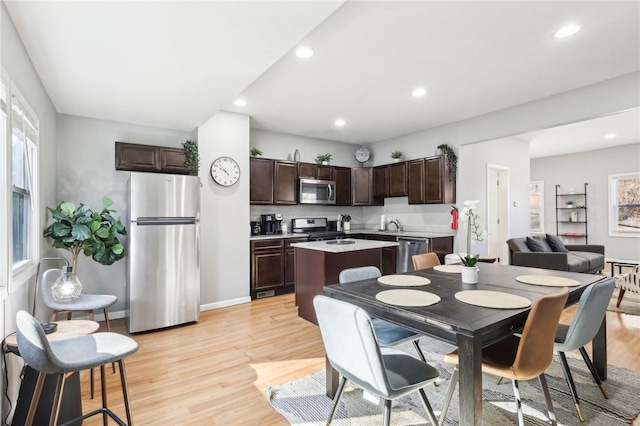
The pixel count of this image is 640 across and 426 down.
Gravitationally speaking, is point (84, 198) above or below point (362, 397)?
above

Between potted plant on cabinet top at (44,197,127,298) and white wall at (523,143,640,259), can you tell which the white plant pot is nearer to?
potted plant on cabinet top at (44,197,127,298)

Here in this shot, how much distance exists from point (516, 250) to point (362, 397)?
4.16 metres

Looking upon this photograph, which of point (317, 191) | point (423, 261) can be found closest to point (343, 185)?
point (317, 191)

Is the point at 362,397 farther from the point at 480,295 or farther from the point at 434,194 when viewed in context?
the point at 434,194

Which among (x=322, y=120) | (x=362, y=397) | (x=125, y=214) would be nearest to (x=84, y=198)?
(x=125, y=214)

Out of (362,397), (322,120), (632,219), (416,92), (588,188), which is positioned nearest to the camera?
(362,397)

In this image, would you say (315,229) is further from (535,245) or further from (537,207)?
(537,207)

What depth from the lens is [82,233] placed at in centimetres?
283

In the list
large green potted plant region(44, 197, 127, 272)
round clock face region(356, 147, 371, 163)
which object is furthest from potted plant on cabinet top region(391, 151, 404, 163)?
large green potted plant region(44, 197, 127, 272)

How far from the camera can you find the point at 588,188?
7770 millimetres

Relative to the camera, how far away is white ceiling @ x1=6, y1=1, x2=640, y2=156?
1938 millimetres

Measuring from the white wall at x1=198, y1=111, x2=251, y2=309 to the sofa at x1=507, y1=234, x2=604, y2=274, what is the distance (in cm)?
419

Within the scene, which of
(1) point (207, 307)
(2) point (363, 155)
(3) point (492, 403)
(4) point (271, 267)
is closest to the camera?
(3) point (492, 403)

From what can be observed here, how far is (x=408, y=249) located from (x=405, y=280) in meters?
3.00
